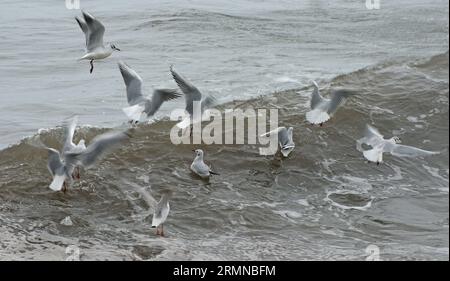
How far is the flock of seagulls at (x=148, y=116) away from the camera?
7.15 m

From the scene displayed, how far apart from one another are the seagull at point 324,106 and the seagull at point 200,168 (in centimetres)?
149

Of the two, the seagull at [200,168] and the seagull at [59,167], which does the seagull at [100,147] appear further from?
the seagull at [200,168]

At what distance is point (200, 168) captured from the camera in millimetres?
8211

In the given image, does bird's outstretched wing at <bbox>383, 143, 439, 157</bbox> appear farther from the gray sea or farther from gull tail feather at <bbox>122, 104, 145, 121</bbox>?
gull tail feather at <bbox>122, 104, 145, 121</bbox>

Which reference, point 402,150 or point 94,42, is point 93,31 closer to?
point 94,42

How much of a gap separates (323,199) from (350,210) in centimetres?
38

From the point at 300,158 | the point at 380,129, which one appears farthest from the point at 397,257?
the point at 380,129

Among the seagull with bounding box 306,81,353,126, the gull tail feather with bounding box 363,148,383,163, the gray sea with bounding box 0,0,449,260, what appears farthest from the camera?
the seagull with bounding box 306,81,353,126

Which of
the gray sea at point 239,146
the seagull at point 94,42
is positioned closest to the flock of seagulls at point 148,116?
the seagull at point 94,42

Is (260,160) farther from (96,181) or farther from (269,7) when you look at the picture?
(269,7)

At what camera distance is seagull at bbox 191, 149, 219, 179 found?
819 centimetres

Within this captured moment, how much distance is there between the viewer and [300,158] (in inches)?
349

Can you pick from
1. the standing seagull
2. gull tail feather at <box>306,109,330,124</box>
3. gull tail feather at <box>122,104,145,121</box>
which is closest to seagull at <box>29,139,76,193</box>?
gull tail feather at <box>122,104,145,121</box>

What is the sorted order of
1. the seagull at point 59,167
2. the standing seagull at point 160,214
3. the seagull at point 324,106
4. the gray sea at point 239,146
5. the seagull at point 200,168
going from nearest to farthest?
1. the standing seagull at point 160,214
2. the gray sea at point 239,146
3. the seagull at point 59,167
4. the seagull at point 200,168
5. the seagull at point 324,106
